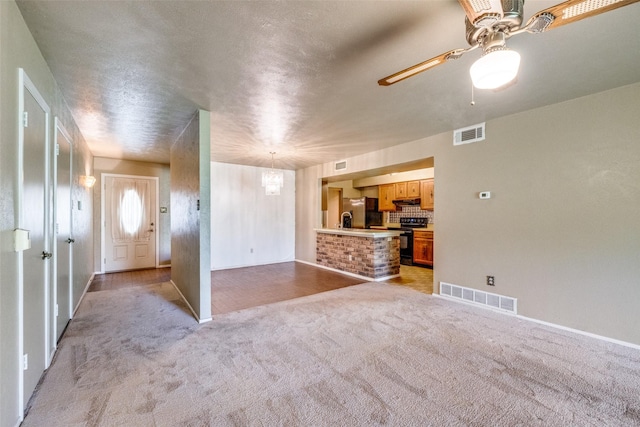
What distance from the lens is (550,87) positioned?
2652mm

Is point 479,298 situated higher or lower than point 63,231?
lower

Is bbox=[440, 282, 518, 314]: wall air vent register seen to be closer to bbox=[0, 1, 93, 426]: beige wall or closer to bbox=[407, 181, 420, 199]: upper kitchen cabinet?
bbox=[407, 181, 420, 199]: upper kitchen cabinet

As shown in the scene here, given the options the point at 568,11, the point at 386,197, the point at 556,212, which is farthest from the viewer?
the point at 386,197

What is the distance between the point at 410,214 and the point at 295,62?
21.2 feet

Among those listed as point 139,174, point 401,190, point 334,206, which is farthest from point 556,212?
point 139,174

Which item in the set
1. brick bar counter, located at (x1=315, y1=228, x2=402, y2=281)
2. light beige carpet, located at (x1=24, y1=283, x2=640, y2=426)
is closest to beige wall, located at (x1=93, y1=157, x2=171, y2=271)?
light beige carpet, located at (x1=24, y1=283, x2=640, y2=426)

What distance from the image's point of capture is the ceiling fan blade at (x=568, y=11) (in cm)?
120

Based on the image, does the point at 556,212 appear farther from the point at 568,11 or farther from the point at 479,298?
the point at 568,11

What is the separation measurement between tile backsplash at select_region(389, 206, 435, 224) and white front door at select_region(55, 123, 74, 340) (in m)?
7.16

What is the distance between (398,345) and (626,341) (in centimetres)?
221

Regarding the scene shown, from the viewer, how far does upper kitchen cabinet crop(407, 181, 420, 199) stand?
7.26m

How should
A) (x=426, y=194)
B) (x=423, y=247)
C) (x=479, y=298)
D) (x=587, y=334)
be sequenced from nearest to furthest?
(x=587, y=334) → (x=479, y=298) → (x=423, y=247) → (x=426, y=194)

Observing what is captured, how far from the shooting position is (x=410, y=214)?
7898mm

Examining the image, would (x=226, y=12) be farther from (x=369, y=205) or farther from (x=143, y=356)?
(x=369, y=205)
